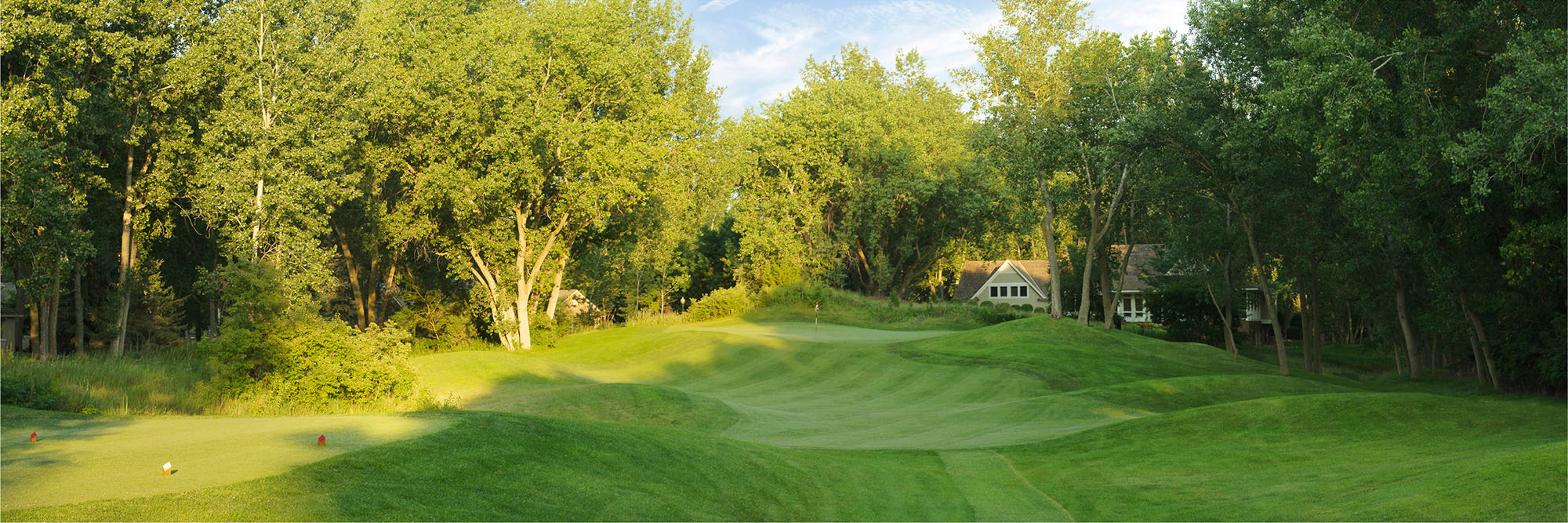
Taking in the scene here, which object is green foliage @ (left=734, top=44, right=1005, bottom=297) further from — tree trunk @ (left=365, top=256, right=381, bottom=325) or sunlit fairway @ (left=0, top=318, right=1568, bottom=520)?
sunlit fairway @ (left=0, top=318, right=1568, bottom=520)

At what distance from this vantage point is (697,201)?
205ft

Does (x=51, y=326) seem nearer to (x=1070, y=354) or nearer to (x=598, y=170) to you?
(x=598, y=170)

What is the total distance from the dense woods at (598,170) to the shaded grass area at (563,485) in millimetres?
10182

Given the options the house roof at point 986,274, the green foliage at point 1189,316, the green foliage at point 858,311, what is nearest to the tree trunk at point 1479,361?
the green foliage at point 858,311

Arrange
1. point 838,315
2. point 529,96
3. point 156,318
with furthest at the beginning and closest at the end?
point 838,315 < point 529,96 < point 156,318

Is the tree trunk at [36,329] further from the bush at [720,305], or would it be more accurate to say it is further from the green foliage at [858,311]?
the green foliage at [858,311]

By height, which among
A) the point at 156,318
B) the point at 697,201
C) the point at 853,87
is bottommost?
the point at 156,318

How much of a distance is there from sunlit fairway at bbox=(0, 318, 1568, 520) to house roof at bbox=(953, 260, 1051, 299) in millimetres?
53622

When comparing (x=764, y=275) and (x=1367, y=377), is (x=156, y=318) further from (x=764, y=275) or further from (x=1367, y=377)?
(x=1367, y=377)

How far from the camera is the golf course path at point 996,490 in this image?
1230 cm

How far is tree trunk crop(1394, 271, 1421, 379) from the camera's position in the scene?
30.5m

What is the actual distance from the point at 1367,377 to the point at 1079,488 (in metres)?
32.8

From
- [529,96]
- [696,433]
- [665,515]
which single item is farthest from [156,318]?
[665,515]

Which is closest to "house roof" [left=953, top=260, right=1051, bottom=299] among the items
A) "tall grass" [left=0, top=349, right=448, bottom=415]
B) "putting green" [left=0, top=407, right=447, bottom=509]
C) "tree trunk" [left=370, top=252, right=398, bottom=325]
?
"tree trunk" [left=370, top=252, right=398, bottom=325]
